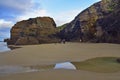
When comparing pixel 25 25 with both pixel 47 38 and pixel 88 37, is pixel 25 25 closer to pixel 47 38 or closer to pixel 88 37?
pixel 47 38

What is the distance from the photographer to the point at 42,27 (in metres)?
68.1

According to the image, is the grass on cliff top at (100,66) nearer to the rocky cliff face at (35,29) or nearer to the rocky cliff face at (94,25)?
the rocky cliff face at (94,25)

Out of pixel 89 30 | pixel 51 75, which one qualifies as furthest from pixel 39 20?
pixel 51 75

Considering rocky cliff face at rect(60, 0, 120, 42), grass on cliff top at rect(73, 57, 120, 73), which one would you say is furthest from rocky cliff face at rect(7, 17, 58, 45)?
grass on cliff top at rect(73, 57, 120, 73)

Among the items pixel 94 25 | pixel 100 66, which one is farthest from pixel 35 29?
pixel 100 66

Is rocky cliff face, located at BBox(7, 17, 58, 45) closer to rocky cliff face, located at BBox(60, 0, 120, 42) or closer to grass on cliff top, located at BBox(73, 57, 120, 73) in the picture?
rocky cliff face, located at BBox(60, 0, 120, 42)

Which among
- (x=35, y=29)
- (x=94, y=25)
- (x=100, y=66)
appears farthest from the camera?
(x=35, y=29)

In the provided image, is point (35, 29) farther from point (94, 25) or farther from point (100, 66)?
point (100, 66)

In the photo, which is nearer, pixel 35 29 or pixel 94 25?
pixel 94 25

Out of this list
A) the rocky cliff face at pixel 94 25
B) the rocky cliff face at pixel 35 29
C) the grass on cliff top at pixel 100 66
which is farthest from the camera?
the rocky cliff face at pixel 35 29

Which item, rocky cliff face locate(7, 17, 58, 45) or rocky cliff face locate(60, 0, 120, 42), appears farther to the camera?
rocky cliff face locate(7, 17, 58, 45)

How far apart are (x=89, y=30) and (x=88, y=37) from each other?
1719 millimetres

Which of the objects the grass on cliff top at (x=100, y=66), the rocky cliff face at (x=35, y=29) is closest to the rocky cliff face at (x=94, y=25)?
the rocky cliff face at (x=35, y=29)

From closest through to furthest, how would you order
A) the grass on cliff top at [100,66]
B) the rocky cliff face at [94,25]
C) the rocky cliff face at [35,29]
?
the grass on cliff top at [100,66] < the rocky cliff face at [94,25] < the rocky cliff face at [35,29]
